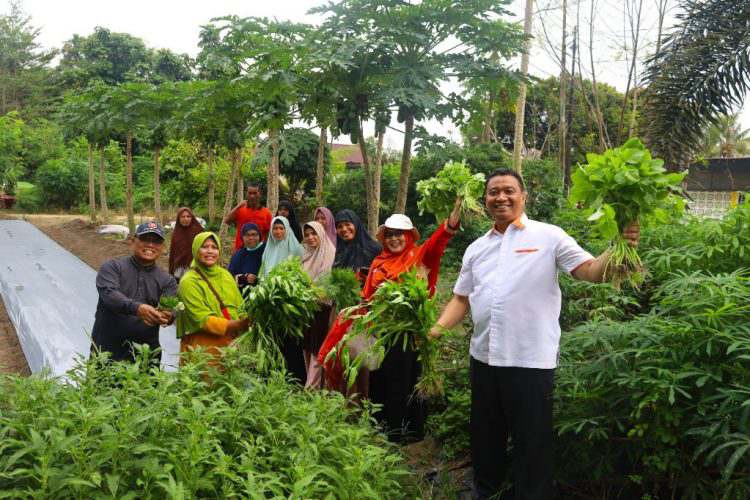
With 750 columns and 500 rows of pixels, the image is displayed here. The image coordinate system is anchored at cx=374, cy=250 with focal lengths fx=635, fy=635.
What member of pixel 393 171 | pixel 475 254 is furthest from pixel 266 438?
pixel 393 171

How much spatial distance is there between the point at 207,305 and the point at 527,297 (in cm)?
217

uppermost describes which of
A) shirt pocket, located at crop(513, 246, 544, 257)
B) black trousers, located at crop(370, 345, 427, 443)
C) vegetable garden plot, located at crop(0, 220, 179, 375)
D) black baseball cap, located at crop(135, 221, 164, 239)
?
shirt pocket, located at crop(513, 246, 544, 257)

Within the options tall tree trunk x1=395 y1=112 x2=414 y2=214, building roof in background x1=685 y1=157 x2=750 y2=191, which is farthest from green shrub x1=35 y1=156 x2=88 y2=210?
building roof in background x1=685 y1=157 x2=750 y2=191

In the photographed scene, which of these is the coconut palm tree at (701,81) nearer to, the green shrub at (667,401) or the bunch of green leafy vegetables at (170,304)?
the green shrub at (667,401)

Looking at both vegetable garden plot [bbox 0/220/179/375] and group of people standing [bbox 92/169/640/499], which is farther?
vegetable garden plot [bbox 0/220/179/375]

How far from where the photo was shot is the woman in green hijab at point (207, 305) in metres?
4.04

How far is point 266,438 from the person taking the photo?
2.69 m

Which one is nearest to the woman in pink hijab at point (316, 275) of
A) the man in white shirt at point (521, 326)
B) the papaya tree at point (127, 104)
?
the man in white shirt at point (521, 326)

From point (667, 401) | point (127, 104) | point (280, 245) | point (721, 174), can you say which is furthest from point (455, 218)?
point (721, 174)

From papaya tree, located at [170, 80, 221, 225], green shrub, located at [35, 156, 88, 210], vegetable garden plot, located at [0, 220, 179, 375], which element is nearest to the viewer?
vegetable garden plot, located at [0, 220, 179, 375]

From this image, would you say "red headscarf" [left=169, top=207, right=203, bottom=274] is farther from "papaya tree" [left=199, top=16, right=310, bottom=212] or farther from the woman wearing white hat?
the woman wearing white hat

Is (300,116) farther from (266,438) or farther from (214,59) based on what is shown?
(266,438)

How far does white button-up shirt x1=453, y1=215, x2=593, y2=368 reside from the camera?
283 centimetres

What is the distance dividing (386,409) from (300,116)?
372cm
